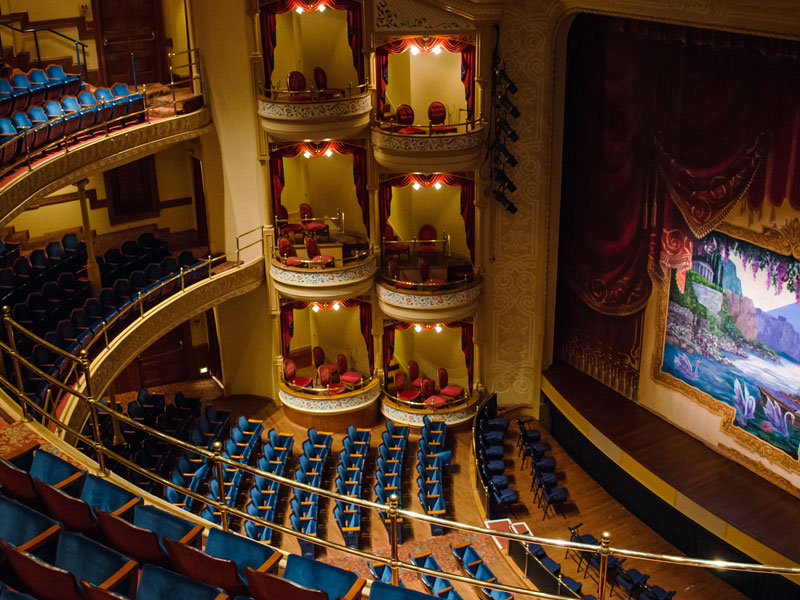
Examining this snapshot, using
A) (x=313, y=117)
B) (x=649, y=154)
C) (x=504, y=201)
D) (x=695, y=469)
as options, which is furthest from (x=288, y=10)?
(x=695, y=469)

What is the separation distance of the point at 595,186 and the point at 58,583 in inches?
444

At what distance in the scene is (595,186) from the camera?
1411 centimetres

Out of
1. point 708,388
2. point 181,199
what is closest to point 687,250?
point 708,388

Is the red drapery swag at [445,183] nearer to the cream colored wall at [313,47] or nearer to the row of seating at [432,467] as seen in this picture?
the cream colored wall at [313,47]

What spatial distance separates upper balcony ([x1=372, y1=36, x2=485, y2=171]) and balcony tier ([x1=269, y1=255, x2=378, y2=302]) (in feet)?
6.08

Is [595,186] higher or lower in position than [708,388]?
higher

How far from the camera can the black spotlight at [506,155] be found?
14.5 meters

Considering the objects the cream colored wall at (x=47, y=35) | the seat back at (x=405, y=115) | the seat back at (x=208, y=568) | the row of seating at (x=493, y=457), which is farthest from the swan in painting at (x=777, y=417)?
the cream colored wall at (x=47, y=35)

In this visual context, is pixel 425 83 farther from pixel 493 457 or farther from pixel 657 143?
pixel 493 457

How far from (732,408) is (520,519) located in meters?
3.40

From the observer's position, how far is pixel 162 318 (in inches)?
532

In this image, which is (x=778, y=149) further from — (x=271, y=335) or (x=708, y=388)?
(x=271, y=335)

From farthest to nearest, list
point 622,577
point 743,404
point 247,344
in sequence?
point 247,344
point 743,404
point 622,577

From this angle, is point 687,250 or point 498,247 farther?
point 498,247
